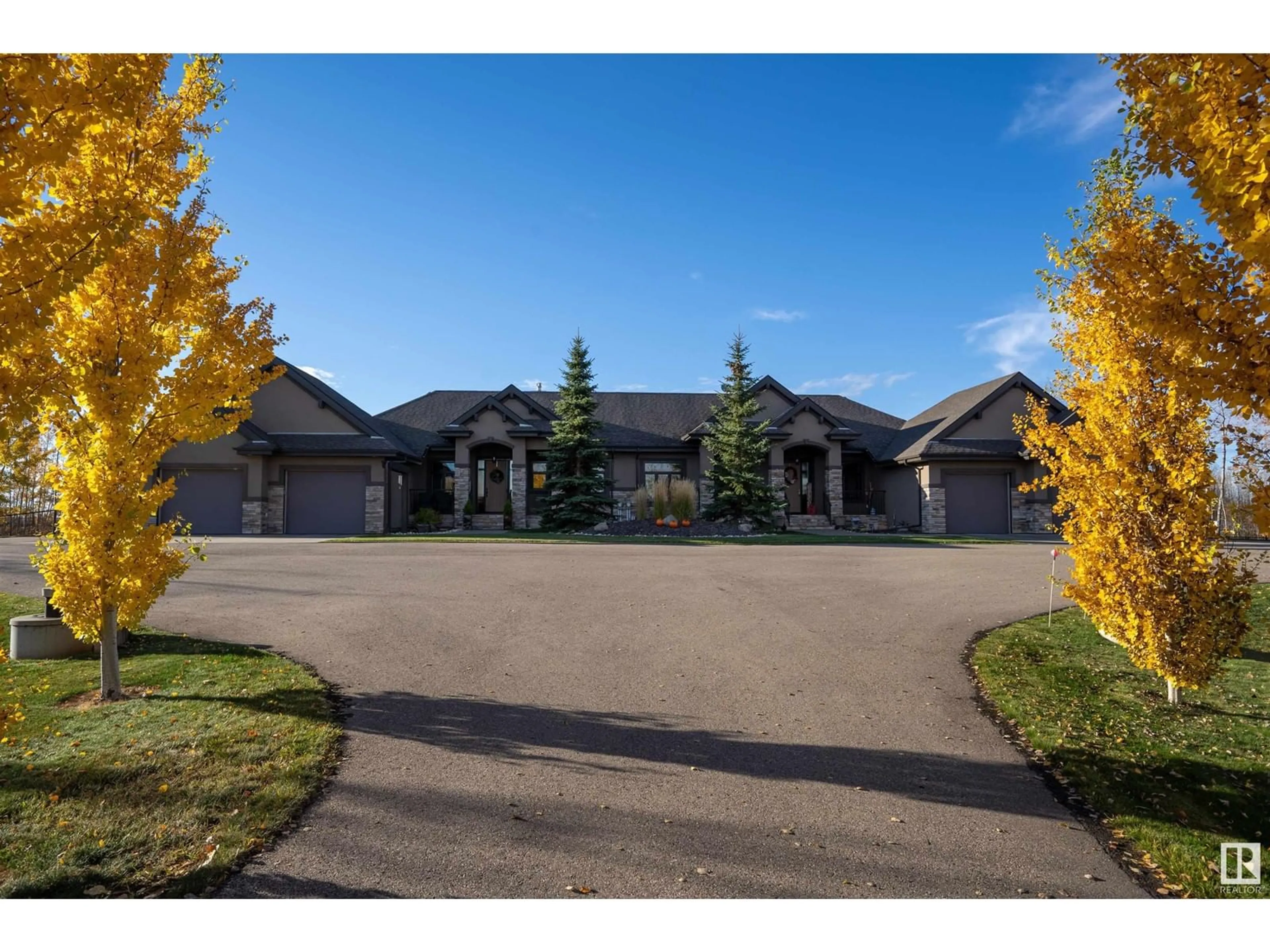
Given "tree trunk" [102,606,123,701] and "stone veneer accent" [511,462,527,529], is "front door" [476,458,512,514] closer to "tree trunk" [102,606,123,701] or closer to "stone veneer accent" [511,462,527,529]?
"stone veneer accent" [511,462,527,529]

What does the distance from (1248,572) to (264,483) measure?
91.4ft

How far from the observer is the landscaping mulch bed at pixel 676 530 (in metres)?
24.9

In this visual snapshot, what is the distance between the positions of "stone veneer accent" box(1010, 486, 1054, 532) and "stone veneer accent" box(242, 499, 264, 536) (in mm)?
29755

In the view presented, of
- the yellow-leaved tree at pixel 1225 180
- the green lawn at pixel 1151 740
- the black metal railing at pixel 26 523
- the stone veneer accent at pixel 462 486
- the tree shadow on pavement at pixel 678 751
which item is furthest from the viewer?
the stone veneer accent at pixel 462 486

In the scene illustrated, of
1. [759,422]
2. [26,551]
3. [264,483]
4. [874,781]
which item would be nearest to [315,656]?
[874,781]

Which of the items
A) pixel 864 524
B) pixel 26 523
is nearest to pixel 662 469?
pixel 864 524

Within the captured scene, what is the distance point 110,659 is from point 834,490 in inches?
1095

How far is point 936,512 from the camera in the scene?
90.2ft

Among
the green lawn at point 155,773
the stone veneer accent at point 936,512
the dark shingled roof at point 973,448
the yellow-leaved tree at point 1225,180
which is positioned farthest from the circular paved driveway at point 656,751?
the dark shingled roof at point 973,448

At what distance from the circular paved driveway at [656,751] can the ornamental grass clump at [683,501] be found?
14.0 meters

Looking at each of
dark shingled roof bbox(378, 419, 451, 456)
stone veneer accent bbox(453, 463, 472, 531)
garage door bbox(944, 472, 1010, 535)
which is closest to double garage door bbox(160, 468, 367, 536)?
dark shingled roof bbox(378, 419, 451, 456)

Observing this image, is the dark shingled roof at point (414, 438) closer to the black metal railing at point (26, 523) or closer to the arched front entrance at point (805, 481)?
the black metal railing at point (26, 523)

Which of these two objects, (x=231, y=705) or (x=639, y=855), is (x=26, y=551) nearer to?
(x=231, y=705)

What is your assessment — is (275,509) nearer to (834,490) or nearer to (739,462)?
(739,462)
